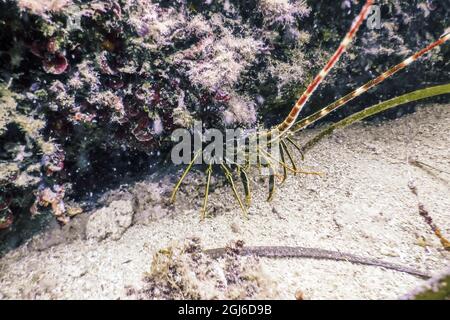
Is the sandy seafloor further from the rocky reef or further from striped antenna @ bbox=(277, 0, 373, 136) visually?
striped antenna @ bbox=(277, 0, 373, 136)

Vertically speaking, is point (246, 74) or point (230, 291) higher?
point (246, 74)

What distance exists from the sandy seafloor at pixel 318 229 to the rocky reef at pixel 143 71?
19.3 inches

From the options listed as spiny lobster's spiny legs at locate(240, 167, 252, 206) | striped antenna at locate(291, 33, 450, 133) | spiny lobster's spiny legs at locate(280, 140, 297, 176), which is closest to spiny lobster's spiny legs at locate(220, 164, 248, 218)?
spiny lobster's spiny legs at locate(240, 167, 252, 206)

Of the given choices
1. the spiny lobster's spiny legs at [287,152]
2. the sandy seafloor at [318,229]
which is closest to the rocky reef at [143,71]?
the spiny lobster's spiny legs at [287,152]

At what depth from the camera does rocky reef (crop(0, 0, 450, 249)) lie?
1980 mm

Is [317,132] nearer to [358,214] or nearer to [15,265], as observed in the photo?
[358,214]

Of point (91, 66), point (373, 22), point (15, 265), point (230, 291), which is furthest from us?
point (373, 22)

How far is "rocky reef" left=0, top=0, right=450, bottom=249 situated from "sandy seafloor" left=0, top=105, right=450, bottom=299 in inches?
19.3

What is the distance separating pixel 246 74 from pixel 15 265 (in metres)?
2.59

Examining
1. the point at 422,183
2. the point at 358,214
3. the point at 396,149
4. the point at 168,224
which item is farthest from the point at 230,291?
the point at 396,149

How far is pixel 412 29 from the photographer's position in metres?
3.09

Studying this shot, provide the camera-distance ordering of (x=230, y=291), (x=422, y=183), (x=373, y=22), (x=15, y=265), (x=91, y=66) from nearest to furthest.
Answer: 1. (x=230, y=291)
2. (x=91, y=66)
3. (x=15, y=265)
4. (x=422, y=183)
5. (x=373, y=22)

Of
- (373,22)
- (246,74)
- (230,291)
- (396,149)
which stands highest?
(373,22)

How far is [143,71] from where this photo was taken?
2.29m
